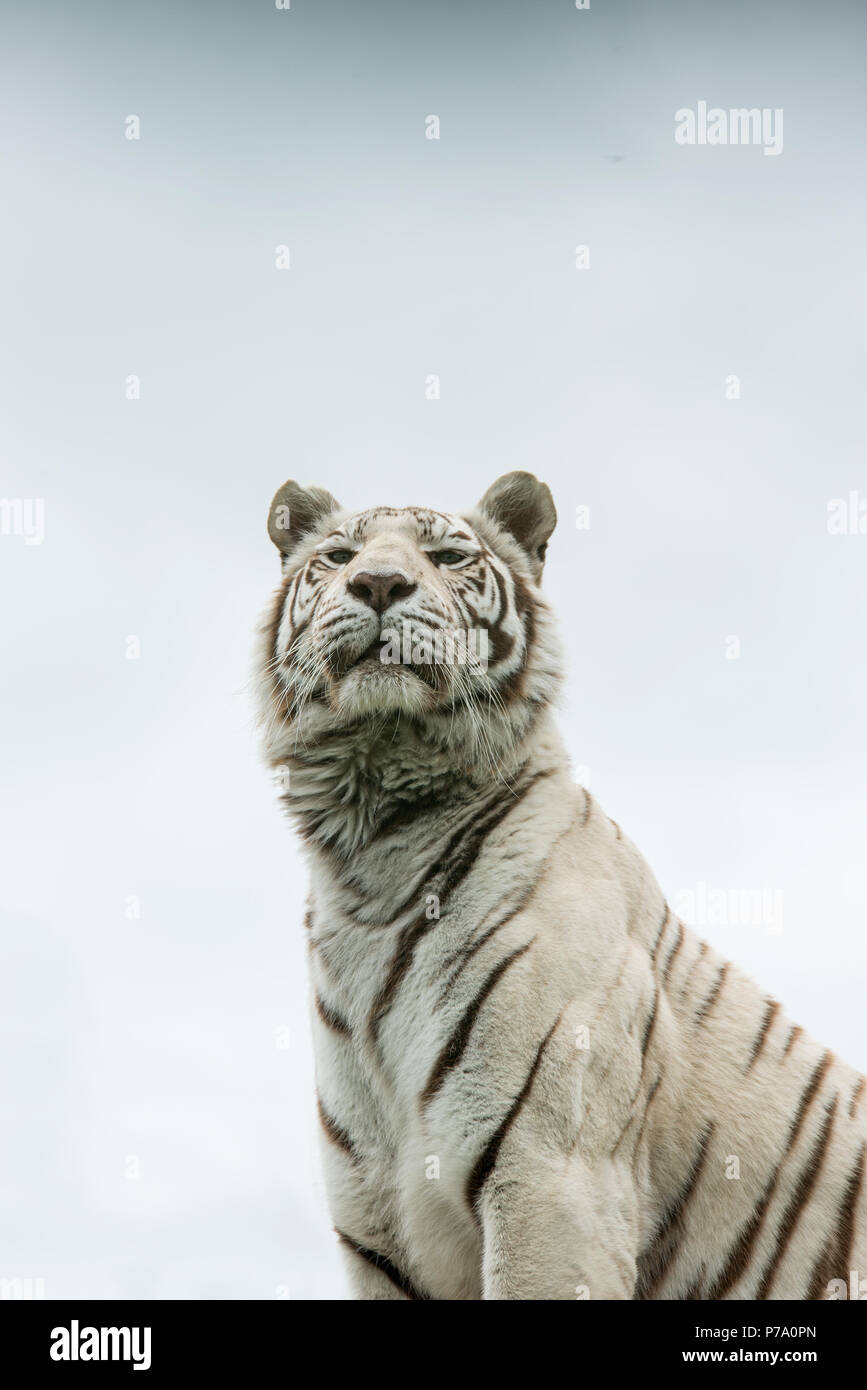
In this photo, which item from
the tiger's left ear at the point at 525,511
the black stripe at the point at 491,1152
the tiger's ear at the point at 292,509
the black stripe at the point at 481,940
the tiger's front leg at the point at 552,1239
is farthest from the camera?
the tiger's ear at the point at 292,509

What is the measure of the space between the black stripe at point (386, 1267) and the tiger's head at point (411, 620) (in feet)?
5.10

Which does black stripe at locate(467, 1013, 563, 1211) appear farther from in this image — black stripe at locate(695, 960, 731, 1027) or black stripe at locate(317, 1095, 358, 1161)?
black stripe at locate(695, 960, 731, 1027)

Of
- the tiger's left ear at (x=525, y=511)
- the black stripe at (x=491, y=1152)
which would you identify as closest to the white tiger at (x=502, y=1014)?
the black stripe at (x=491, y=1152)

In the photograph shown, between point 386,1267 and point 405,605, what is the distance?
6.69 ft

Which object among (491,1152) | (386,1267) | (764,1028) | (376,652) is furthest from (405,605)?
(386,1267)

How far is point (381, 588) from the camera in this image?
4496 millimetres

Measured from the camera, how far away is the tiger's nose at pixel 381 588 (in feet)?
14.8

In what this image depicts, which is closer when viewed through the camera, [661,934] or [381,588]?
[381,588]

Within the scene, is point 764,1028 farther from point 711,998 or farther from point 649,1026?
point 649,1026

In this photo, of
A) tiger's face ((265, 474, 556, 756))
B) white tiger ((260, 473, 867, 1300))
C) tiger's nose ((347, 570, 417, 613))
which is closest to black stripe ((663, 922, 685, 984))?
white tiger ((260, 473, 867, 1300))

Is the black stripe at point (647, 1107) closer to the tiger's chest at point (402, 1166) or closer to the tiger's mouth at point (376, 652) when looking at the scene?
the tiger's chest at point (402, 1166)

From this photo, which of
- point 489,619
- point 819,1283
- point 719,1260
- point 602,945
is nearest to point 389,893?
point 602,945

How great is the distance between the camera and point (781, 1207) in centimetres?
443
